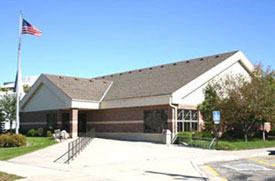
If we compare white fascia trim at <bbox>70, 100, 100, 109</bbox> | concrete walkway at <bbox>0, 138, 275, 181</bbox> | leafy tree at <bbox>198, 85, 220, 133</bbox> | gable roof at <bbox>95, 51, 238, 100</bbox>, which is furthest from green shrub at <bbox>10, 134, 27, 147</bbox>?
leafy tree at <bbox>198, 85, 220, 133</bbox>

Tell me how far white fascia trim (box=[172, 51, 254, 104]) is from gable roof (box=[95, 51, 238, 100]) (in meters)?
0.32

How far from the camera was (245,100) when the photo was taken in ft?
79.6

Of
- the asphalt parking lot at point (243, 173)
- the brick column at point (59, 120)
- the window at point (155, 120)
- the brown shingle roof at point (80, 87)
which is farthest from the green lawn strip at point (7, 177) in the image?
the brick column at point (59, 120)

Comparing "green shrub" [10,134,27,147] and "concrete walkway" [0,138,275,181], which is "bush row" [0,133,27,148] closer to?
"green shrub" [10,134,27,147]

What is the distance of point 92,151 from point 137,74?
15375 mm

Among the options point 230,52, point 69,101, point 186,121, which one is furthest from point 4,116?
point 230,52

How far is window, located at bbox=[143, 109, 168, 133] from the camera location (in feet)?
84.8

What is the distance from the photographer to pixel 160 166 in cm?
1431

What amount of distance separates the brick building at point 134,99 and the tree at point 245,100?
2.11 metres

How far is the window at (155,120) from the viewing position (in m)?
25.8

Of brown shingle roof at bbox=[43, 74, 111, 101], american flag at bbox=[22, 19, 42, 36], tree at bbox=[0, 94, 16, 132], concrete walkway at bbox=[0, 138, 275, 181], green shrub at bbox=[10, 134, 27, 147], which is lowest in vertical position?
concrete walkway at bbox=[0, 138, 275, 181]

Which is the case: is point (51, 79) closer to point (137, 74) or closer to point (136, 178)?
point (137, 74)

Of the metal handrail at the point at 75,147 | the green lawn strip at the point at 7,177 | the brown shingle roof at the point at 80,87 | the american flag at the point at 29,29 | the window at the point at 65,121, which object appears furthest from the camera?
the window at the point at 65,121

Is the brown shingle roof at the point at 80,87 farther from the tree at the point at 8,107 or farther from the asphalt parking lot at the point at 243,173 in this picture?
the asphalt parking lot at the point at 243,173
